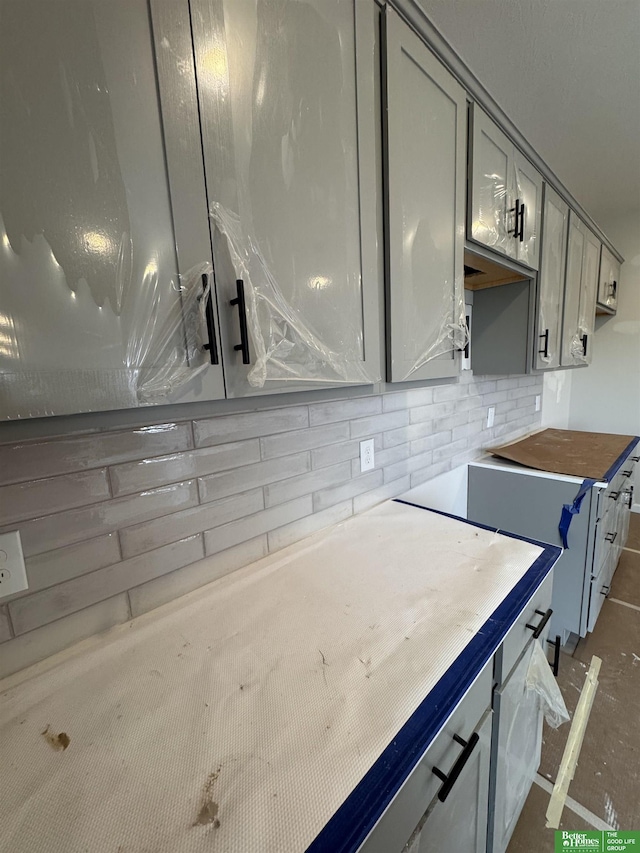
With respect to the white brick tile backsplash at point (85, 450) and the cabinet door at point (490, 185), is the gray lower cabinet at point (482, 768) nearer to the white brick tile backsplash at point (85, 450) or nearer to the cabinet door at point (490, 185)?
the white brick tile backsplash at point (85, 450)

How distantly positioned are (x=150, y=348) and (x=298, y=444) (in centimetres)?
66

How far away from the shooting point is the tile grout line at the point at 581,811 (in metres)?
1.15

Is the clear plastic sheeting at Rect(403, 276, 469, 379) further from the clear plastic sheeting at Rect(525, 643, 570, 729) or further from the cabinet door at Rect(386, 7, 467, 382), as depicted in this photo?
the clear plastic sheeting at Rect(525, 643, 570, 729)

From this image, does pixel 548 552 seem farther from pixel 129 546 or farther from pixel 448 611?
pixel 129 546

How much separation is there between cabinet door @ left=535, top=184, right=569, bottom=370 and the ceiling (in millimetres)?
289

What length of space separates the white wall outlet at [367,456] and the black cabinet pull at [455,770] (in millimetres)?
840

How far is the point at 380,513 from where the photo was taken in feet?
4.50

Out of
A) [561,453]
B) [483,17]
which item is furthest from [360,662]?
[561,453]

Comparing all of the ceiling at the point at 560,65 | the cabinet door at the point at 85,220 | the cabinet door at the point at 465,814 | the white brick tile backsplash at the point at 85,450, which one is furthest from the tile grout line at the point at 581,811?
the ceiling at the point at 560,65

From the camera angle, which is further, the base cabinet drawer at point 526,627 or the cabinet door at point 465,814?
the base cabinet drawer at point 526,627

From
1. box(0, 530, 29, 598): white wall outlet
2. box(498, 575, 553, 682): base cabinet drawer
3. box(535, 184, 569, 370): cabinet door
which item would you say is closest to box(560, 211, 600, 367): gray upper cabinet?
box(535, 184, 569, 370): cabinet door

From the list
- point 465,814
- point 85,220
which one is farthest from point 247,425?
point 465,814

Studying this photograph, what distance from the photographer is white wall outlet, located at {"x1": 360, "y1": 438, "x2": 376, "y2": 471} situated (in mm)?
1375
